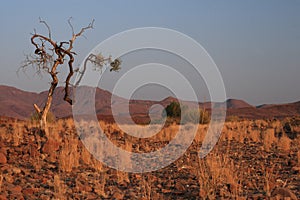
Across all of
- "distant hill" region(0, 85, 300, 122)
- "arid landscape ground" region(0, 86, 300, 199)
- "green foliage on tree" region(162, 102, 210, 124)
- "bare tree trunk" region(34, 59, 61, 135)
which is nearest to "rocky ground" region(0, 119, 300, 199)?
"arid landscape ground" region(0, 86, 300, 199)

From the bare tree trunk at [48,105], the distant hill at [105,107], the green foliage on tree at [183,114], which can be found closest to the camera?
the bare tree trunk at [48,105]

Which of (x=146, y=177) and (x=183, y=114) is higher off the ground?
(x=183, y=114)

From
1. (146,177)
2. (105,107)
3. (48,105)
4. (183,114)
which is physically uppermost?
(105,107)

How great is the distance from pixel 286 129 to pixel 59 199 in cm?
1695

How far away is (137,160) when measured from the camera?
10.6 metres

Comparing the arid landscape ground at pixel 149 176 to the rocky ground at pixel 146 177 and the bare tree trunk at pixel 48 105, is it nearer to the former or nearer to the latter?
the rocky ground at pixel 146 177

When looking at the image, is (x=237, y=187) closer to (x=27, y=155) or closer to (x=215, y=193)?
(x=215, y=193)

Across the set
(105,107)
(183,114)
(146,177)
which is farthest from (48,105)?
(105,107)

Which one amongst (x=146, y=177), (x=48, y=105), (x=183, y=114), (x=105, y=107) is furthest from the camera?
(x=105, y=107)

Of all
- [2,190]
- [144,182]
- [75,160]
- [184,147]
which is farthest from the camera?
[184,147]

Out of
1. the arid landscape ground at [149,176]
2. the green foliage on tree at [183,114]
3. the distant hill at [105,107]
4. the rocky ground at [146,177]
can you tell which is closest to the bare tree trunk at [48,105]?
the arid landscape ground at [149,176]

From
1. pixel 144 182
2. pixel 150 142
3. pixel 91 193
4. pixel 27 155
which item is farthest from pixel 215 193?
pixel 150 142

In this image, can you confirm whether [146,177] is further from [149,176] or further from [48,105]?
[48,105]

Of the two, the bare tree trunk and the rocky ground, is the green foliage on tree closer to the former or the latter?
the bare tree trunk
